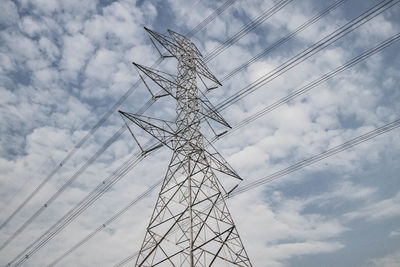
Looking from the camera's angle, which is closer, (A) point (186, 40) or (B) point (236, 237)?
(B) point (236, 237)

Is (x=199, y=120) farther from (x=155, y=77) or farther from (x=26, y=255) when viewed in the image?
(x=26, y=255)

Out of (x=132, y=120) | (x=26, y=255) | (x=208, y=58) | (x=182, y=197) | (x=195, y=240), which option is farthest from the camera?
(x=26, y=255)

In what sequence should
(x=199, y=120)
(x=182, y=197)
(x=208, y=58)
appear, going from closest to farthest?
(x=182, y=197) < (x=199, y=120) < (x=208, y=58)

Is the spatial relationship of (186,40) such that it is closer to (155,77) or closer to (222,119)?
(155,77)

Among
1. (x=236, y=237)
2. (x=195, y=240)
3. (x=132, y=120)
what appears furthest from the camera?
(x=132, y=120)

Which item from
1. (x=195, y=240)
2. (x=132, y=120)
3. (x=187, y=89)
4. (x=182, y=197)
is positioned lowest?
(x=195, y=240)

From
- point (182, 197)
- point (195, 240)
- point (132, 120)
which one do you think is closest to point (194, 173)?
point (182, 197)

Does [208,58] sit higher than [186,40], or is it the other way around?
[186,40]

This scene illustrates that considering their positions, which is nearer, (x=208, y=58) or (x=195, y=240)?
(x=195, y=240)

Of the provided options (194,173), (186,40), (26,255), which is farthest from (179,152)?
(26,255)

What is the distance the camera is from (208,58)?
15.1 metres

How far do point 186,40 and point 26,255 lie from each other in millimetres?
18967

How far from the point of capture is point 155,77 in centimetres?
1223

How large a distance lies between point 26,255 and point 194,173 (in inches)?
639
